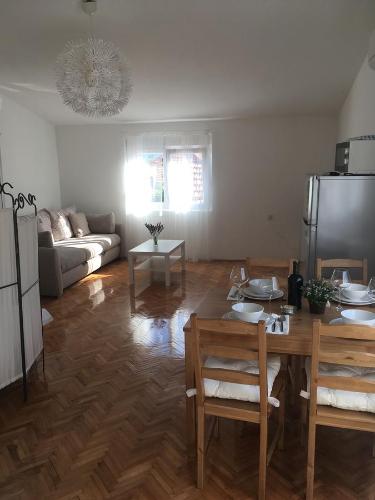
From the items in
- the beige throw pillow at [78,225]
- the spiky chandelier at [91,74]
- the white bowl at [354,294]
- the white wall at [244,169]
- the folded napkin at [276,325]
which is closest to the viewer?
the folded napkin at [276,325]

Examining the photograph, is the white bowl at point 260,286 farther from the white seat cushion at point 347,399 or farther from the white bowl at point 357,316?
the white seat cushion at point 347,399

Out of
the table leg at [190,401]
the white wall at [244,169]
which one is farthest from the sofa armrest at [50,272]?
the table leg at [190,401]

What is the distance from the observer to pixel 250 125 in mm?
6652

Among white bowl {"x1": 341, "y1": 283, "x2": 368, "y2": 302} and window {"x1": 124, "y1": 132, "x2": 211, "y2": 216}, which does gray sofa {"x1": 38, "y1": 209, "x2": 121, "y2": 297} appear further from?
white bowl {"x1": 341, "y1": 283, "x2": 368, "y2": 302}

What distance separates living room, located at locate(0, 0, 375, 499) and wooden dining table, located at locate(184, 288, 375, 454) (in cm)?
1

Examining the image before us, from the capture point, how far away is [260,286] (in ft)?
7.87

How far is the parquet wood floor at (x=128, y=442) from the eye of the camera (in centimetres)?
195

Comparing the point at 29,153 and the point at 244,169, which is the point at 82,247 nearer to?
the point at 29,153

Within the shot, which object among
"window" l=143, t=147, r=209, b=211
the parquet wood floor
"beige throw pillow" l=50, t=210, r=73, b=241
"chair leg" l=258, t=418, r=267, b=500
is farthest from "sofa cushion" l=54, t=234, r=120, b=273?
"chair leg" l=258, t=418, r=267, b=500

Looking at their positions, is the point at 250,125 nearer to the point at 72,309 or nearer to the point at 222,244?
the point at 222,244

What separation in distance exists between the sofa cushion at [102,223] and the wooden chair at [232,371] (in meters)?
5.43

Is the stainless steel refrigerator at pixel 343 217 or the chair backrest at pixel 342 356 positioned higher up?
the stainless steel refrigerator at pixel 343 217

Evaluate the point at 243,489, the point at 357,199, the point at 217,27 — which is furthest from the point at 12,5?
the point at 243,489

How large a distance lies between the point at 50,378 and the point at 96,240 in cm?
357
